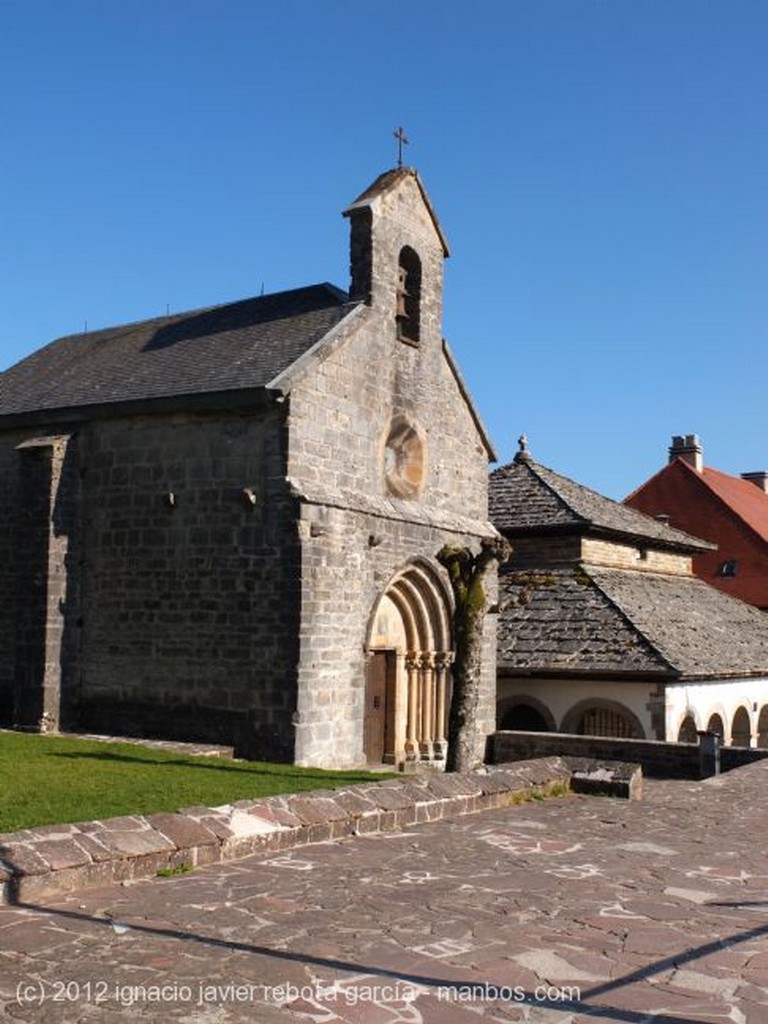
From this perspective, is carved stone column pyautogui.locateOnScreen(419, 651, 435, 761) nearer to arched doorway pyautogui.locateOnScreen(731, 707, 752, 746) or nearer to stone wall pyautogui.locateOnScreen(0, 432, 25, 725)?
stone wall pyautogui.locateOnScreen(0, 432, 25, 725)

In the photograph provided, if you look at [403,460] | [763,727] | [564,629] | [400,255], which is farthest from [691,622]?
[400,255]

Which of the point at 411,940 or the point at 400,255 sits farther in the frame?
the point at 400,255

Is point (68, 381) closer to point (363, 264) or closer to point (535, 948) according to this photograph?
point (363, 264)

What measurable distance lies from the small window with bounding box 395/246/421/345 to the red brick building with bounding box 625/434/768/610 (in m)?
24.4

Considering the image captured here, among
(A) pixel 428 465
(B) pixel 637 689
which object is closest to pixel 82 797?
(A) pixel 428 465

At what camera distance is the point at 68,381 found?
21.0m

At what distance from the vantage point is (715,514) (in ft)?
148

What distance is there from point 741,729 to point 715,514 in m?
19.5

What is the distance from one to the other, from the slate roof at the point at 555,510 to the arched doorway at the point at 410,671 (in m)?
7.18

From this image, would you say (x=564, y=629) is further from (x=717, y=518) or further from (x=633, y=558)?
(x=717, y=518)

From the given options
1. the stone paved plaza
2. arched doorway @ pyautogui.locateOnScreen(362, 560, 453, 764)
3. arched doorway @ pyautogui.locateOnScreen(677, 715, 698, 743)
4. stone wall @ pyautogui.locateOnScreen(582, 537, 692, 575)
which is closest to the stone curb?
the stone paved plaza

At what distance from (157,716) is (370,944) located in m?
11.6

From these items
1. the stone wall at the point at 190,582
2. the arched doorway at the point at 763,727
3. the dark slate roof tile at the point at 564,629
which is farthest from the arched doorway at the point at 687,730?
the stone wall at the point at 190,582

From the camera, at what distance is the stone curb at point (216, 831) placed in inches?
303
